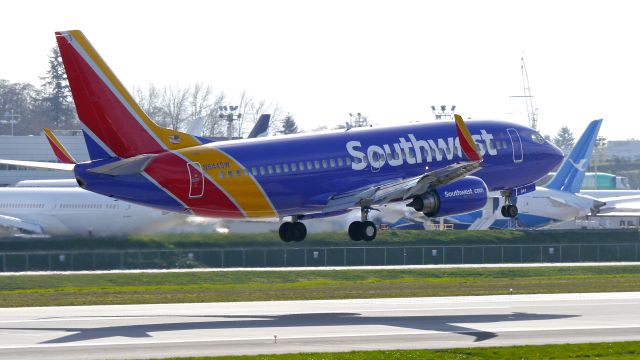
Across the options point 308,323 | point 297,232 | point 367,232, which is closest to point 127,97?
point 297,232

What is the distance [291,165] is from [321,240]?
3055 centimetres

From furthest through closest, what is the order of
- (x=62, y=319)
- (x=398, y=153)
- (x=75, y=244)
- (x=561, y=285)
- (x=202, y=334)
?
(x=75, y=244), (x=561, y=285), (x=398, y=153), (x=62, y=319), (x=202, y=334)

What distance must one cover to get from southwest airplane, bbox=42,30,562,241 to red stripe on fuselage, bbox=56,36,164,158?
40 mm

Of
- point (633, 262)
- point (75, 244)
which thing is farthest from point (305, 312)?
point (633, 262)

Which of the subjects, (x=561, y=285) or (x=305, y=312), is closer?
(x=305, y=312)

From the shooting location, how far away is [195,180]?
50.3 metres

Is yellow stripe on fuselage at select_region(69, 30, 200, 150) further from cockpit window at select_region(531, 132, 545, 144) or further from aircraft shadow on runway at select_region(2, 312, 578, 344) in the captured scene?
cockpit window at select_region(531, 132, 545, 144)

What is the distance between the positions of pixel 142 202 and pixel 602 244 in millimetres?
54337

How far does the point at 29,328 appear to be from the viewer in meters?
43.2

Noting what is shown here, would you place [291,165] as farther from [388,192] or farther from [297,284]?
[297,284]

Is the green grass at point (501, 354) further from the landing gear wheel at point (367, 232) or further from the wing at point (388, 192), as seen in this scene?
the landing gear wheel at point (367, 232)

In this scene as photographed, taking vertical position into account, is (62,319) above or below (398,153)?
below

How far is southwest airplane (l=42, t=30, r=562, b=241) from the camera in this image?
4959 cm

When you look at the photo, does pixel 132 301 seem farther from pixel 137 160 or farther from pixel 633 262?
pixel 633 262
